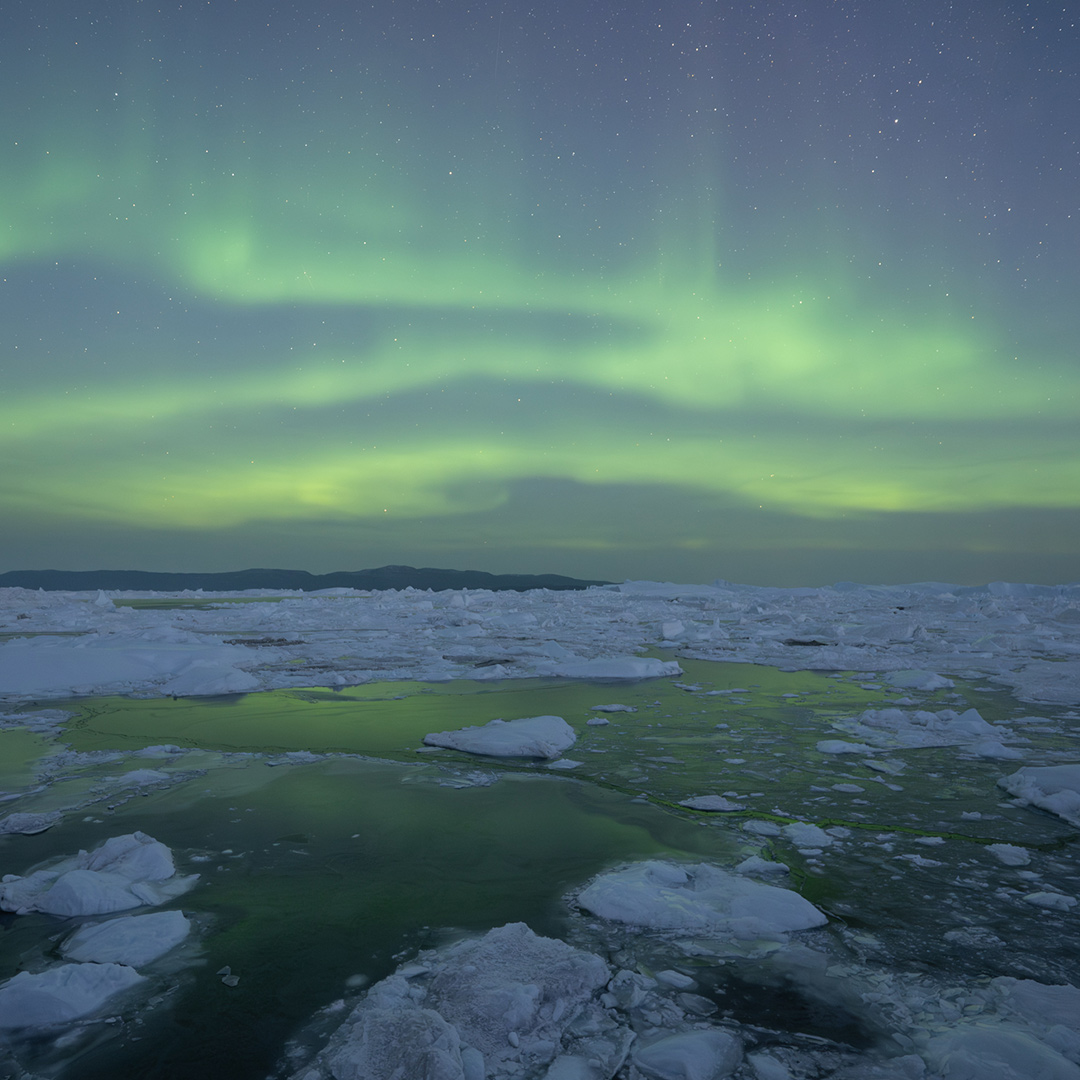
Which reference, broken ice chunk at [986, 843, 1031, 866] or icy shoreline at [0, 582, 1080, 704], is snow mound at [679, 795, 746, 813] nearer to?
broken ice chunk at [986, 843, 1031, 866]

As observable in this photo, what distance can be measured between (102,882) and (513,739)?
4.17 metres

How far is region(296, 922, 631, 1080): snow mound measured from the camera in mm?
2354

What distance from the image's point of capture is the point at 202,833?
15.4 feet

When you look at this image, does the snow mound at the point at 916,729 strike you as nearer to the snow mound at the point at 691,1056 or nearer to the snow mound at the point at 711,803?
the snow mound at the point at 711,803

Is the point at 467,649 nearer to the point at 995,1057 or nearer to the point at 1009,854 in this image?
the point at 1009,854

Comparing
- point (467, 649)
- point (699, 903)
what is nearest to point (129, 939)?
point (699, 903)

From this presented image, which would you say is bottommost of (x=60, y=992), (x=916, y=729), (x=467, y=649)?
(x=467, y=649)

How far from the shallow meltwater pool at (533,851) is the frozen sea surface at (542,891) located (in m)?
0.02

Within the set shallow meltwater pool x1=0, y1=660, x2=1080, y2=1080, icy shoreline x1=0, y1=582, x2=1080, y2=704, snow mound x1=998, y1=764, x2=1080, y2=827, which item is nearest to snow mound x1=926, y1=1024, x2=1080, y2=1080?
shallow meltwater pool x1=0, y1=660, x2=1080, y2=1080

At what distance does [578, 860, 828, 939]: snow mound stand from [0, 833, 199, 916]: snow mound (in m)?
2.45

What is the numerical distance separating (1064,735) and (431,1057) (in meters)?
8.80

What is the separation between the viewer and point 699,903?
11.8ft

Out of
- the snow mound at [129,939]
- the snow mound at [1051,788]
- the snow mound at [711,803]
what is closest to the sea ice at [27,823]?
the snow mound at [129,939]

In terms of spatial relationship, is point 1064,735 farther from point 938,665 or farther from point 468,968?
point 468,968
